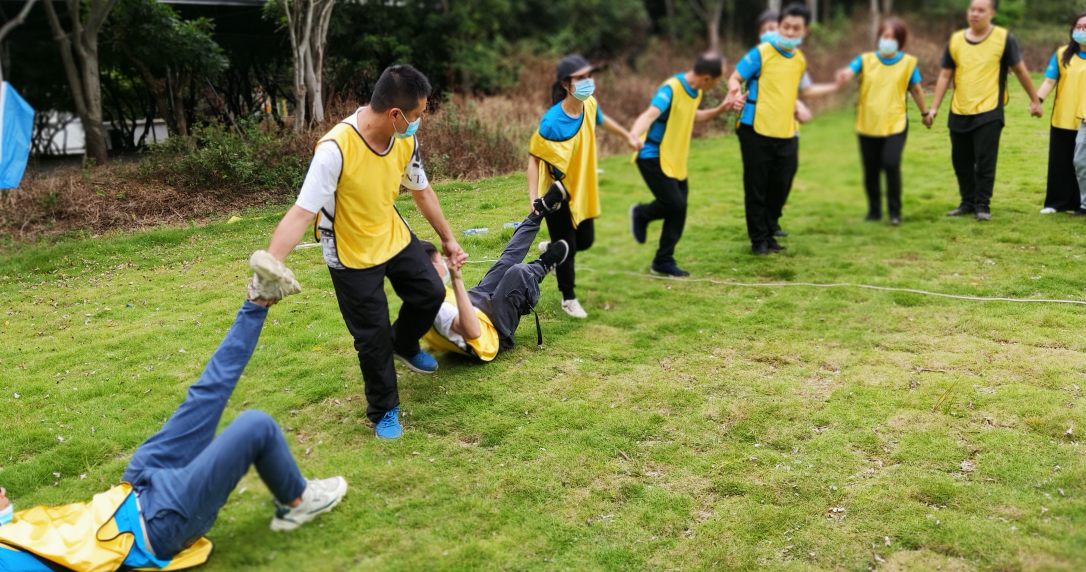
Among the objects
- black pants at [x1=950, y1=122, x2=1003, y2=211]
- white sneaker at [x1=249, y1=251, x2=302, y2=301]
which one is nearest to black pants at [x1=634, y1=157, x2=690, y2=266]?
black pants at [x1=950, y1=122, x2=1003, y2=211]

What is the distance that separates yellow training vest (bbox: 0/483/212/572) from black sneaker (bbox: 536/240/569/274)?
3124 millimetres

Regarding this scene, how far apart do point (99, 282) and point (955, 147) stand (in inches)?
267

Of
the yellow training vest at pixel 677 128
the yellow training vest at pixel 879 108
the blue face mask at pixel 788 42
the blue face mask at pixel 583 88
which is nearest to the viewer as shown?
the yellow training vest at pixel 879 108

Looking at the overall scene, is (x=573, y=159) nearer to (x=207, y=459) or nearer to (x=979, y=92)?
(x=207, y=459)

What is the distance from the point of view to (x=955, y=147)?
6.91 metres

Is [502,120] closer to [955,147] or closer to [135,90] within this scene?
[135,90]

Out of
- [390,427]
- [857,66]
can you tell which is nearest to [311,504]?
[390,427]

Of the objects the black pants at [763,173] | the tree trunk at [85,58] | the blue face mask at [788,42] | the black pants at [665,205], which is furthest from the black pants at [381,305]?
the black pants at [763,173]

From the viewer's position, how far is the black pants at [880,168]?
2.16 meters

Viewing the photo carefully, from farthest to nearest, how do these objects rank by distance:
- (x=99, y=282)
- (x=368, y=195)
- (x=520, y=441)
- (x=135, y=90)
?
(x=135, y=90), (x=99, y=282), (x=520, y=441), (x=368, y=195)

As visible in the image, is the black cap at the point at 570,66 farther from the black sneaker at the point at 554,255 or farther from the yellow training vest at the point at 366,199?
the yellow training vest at the point at 366,199

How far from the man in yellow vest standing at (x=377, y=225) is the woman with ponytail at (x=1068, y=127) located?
17.6 ft

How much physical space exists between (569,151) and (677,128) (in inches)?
55.0

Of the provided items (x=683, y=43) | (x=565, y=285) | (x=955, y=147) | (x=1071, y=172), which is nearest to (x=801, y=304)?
(x=565, y=285)
